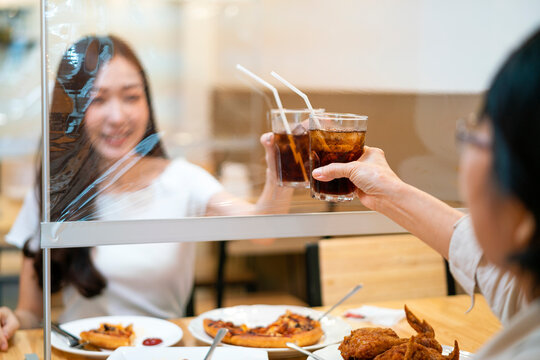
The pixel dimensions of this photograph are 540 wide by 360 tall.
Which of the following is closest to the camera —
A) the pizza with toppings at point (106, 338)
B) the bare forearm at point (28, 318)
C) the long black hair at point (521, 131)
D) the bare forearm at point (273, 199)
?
the long black hair at point (521, 131)

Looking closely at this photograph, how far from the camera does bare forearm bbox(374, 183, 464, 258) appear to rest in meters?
0.96

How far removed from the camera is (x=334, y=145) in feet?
3.20

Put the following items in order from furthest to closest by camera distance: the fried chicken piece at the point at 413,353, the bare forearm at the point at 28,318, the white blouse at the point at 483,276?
the bare forearm at the point at 28,318 < the fried chicken piece at the point at 413,353 < the white blouse at the point at 483,276

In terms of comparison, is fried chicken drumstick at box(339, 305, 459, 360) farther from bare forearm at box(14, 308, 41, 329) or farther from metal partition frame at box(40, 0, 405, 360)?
bare forearm at box(14, 308, 41, 329)

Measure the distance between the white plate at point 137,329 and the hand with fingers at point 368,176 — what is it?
506mm

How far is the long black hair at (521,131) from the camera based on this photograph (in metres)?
0.56

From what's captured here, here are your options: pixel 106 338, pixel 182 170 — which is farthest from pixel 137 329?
pixel 182 170

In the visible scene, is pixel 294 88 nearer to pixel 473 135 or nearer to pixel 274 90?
pixel 274 90

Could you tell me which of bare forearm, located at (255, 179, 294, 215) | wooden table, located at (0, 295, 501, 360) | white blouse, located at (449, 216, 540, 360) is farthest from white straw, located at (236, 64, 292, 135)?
wooden table, located at (0, 295, 501, 360)

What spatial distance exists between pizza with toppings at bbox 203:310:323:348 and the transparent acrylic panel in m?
0.26

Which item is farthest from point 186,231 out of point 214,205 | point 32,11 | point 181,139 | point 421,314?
point 32,11

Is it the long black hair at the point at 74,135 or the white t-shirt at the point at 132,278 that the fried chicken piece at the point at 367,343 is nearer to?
the long black hair at the point at 74,135

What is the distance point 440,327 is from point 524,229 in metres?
0.72

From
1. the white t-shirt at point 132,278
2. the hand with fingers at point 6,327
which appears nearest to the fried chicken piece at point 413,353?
the hand with fingers at point 6,327
